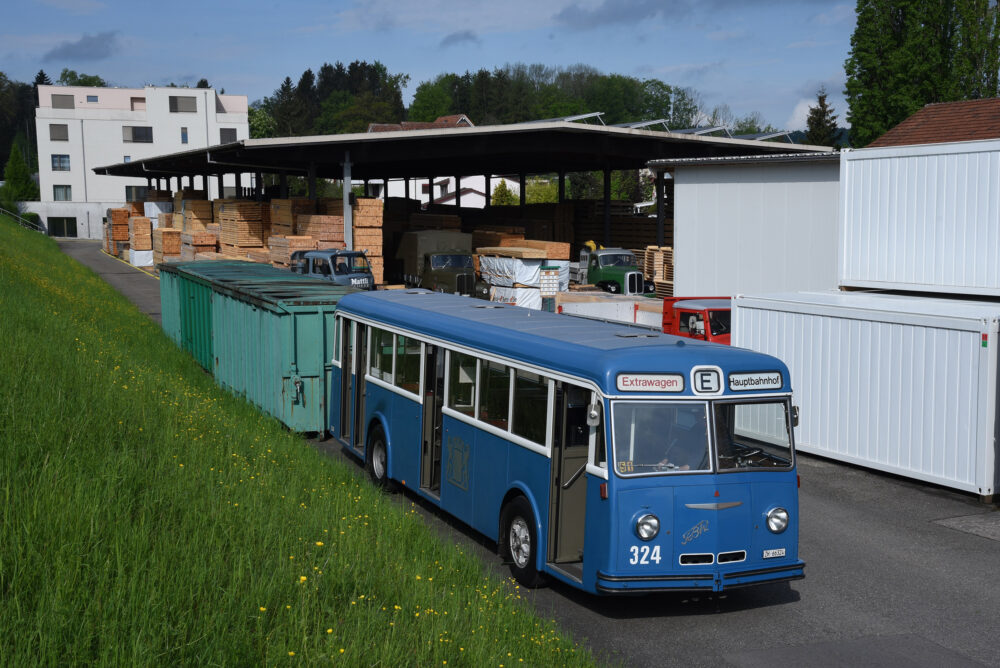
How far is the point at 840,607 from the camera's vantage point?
945cm

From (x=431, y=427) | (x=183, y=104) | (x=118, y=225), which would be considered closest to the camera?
(x=431, y=427)

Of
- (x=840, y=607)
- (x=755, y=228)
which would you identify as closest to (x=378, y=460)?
(x=840, y=607)

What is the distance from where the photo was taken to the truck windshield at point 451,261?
38.5m

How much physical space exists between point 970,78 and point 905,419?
5003 centimetres

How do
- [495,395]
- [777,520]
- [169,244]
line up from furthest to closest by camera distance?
[169,244] → [495,395] → [777,520]

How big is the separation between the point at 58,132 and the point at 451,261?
7151cm

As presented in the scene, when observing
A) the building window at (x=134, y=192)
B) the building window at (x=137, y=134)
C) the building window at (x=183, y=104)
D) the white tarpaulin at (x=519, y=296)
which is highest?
the building window at (x=183, y=104)

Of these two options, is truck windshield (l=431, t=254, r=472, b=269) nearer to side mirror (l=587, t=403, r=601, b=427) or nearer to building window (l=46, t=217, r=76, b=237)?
side mirror (l=587, t=403, r=601, b=427)

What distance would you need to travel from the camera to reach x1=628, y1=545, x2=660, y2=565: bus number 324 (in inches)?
328

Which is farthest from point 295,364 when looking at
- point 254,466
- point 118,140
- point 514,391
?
point 118,140

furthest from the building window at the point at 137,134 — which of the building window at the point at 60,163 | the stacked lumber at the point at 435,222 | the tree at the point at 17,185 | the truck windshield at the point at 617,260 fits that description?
the truck windshield at the point at 617,260

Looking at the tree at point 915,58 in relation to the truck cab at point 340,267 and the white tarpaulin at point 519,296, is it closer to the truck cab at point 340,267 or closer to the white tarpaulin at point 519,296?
the white tarpaulin at point 519,296

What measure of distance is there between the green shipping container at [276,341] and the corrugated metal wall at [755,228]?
38.3 ft

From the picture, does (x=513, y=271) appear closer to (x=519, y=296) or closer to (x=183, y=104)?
(x=519, y=296)
